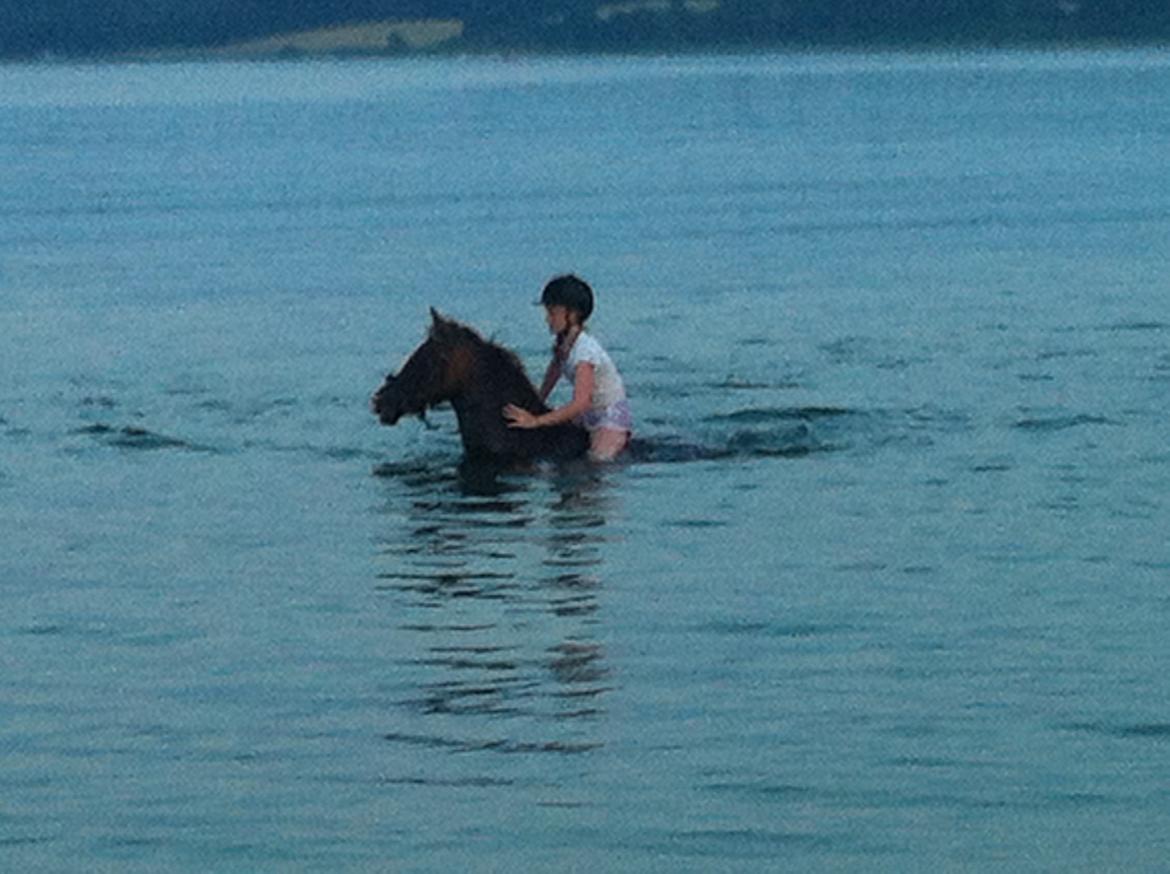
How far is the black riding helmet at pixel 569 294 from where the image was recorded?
19125 mm

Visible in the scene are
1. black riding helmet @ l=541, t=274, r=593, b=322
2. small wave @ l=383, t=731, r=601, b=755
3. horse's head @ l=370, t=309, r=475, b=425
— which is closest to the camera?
small wave @ l=383, t=731, r=601, b=755

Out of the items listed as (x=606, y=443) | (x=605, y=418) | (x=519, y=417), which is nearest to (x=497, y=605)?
(x=519, y=417)

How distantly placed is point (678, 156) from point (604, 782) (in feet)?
238

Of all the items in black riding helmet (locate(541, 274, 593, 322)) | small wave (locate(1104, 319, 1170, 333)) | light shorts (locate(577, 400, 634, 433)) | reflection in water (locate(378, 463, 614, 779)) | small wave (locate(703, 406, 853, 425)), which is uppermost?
black riding helmet (locate(541, 274, 593, 322))

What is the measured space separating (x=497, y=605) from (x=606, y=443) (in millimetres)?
4256

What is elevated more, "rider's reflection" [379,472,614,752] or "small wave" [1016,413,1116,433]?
"rider's reflection" [379,472,614,752]

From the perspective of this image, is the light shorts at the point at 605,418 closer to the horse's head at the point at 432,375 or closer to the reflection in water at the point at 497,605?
the reflection in water at the point at 497,605

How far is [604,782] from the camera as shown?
1241cm

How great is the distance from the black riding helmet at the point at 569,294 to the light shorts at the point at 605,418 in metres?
1.18

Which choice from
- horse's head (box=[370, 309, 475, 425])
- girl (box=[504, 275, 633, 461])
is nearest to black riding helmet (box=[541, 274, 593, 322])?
girl (box=[504, 275, 633, 461])

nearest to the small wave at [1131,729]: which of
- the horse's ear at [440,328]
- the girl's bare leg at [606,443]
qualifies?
the horse's ear at [440,328]

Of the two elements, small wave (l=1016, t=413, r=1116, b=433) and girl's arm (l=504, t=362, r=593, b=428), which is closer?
girl's arm (l=504, t=362, r=593, b=428)

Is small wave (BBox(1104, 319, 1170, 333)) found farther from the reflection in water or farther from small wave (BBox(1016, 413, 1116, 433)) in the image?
the reflection in water

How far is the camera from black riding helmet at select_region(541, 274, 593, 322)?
19125mm
